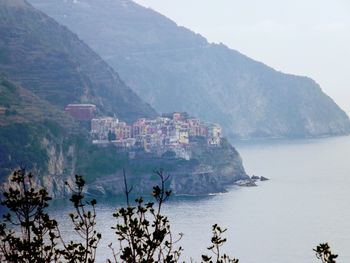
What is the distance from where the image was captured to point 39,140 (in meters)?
118

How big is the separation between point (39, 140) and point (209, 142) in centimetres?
3608

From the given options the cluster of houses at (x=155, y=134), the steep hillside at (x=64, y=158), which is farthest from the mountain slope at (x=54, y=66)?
the steep hillside at (x=64, y=158)

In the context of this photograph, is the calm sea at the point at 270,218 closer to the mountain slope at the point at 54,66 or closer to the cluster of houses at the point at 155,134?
the cluster of houses at the point at 155,134

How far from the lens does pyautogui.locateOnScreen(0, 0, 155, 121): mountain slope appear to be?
14175 centimetres

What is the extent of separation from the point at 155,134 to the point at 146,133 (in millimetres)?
1527

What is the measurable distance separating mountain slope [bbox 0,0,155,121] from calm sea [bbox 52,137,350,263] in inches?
1211

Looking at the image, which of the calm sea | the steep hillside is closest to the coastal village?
the steep hillside

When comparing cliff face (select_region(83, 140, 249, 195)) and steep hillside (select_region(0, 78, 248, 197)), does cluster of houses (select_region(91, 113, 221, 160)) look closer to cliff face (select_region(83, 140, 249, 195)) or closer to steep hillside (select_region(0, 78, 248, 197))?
steep hillside (select_region(0, 78, 248, 197))

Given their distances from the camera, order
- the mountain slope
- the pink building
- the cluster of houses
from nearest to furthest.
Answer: the cluster of houses → the pink building → the mountain slope

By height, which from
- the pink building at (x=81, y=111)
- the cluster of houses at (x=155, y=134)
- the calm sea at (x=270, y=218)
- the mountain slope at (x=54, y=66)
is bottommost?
the calm sea at (x=270, y=218)

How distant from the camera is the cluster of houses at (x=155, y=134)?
13300 centimetres

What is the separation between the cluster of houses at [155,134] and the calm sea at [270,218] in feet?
40.3

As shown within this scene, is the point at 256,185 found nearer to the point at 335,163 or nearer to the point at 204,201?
the point at 204,201

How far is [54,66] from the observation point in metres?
147
